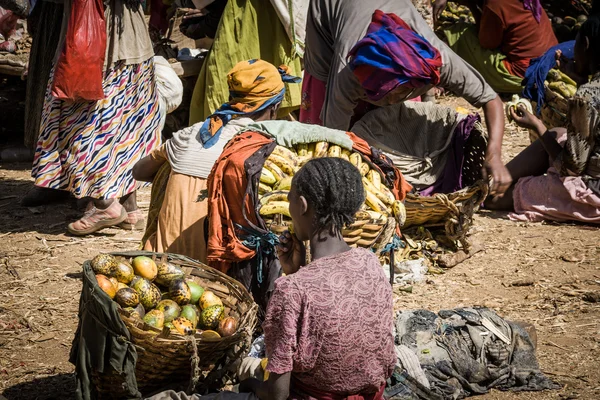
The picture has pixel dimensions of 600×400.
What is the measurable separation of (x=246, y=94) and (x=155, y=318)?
1565 mm

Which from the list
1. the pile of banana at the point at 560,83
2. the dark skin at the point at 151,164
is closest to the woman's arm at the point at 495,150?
the dark skin at the point at 151,164

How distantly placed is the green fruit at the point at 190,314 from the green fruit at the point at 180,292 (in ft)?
0.14

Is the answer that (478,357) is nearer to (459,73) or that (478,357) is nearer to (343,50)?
(459,73)

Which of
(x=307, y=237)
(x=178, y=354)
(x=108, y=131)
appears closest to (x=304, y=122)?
(x=108, y=131)

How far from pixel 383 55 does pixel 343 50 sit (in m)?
0.57

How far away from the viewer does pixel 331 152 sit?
4211 millimetres

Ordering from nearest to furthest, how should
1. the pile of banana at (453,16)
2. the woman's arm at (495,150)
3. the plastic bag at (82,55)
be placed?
the woman's arm at (495,150) → the plastic bag at (82,55) → the pile of banana at (453,16)

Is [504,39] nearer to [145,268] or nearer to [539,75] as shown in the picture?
[539,75]

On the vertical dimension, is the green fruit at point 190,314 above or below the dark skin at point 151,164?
below

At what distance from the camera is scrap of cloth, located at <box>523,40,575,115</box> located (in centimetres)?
663

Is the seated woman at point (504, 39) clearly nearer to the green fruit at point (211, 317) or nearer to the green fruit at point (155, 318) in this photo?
the green fruit at point (211, 317)

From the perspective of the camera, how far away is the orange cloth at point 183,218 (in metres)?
4.32

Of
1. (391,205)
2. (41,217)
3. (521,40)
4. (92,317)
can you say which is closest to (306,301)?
(92,317)

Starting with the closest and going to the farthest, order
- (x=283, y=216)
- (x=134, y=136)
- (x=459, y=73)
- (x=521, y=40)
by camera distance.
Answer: (x=283, y=216) < (x=459, y=73) < (x=134, y=136) < (x=521, y=40)
